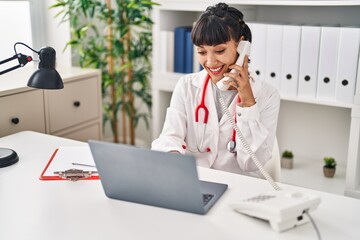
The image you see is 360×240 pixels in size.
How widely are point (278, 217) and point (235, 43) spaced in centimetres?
72

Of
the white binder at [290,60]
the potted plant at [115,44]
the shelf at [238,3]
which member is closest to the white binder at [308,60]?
the white binder at [290,60]

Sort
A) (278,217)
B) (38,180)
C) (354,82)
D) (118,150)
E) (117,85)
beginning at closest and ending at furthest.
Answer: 1. (278,217)
2. (118,150)
3. (38,180)
4. (354,82)
5. (117,85)

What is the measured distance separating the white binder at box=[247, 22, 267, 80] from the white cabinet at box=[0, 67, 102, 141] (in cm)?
85

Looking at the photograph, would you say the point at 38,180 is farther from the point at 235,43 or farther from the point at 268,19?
the point at 268,19

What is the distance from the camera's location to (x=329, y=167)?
249 cm

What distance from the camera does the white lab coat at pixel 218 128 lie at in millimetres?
1685

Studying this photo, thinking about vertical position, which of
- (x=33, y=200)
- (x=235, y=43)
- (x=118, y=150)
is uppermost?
(x=235, y=43)

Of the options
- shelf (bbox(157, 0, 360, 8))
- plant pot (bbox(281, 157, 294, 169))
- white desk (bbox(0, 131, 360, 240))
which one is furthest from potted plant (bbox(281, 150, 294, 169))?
white desk (bbox(0, 131, 360, 240))

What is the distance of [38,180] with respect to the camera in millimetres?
1459

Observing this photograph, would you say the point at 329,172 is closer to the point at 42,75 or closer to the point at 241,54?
the point at 241,54

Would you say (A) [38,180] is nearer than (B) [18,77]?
Yes

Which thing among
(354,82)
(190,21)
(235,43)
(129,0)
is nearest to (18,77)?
(129,0)

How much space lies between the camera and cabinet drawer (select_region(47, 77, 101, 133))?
2.35m

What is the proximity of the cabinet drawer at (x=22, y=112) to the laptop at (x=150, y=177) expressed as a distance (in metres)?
0.99
